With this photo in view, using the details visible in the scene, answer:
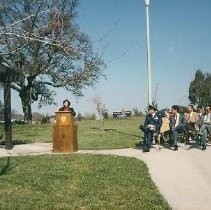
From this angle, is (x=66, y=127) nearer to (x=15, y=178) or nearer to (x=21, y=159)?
(x=21, y=159)

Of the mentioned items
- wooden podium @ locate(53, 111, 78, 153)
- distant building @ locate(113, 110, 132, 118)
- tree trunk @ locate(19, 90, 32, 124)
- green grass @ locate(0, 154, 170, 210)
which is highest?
tree trunk @ locate(19, 90, 32, 124)

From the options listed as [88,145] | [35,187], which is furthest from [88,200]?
[88,145]

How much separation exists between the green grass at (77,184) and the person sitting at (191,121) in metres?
5.12

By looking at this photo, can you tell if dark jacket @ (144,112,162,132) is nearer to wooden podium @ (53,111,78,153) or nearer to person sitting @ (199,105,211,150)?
person sitting @ (199,105,211,150)

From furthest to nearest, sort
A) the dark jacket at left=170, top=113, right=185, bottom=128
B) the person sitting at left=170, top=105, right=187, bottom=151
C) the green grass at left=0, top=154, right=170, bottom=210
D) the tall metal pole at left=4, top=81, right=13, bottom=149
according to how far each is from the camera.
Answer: the tall metal pole at left=4, top=81, right=13, bottom=149
the dark jacket at left=170, top=113, right=185, bottom=128
the person sitting at left=170, top=105, right=187, bottom=151
the green grass at left=0, top=154, right=170, bottom=210

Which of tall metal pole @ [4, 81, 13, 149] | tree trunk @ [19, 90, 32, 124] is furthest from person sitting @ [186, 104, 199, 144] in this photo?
tree trunk @ [19, 90, 32, 124]

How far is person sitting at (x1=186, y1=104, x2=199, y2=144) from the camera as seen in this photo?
19.6m

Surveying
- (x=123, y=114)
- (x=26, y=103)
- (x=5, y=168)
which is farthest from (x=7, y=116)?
(x=123, y=114)

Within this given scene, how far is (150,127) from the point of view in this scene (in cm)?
1734

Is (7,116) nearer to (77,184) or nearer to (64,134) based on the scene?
(64,134)

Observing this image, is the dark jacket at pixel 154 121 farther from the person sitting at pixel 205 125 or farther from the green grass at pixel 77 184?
the green grass at pixel 77 184

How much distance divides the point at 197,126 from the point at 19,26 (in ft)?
32.5

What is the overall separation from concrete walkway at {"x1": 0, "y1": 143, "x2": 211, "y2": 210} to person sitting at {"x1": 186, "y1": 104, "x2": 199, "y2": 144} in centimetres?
118

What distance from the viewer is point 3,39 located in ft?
41.1
